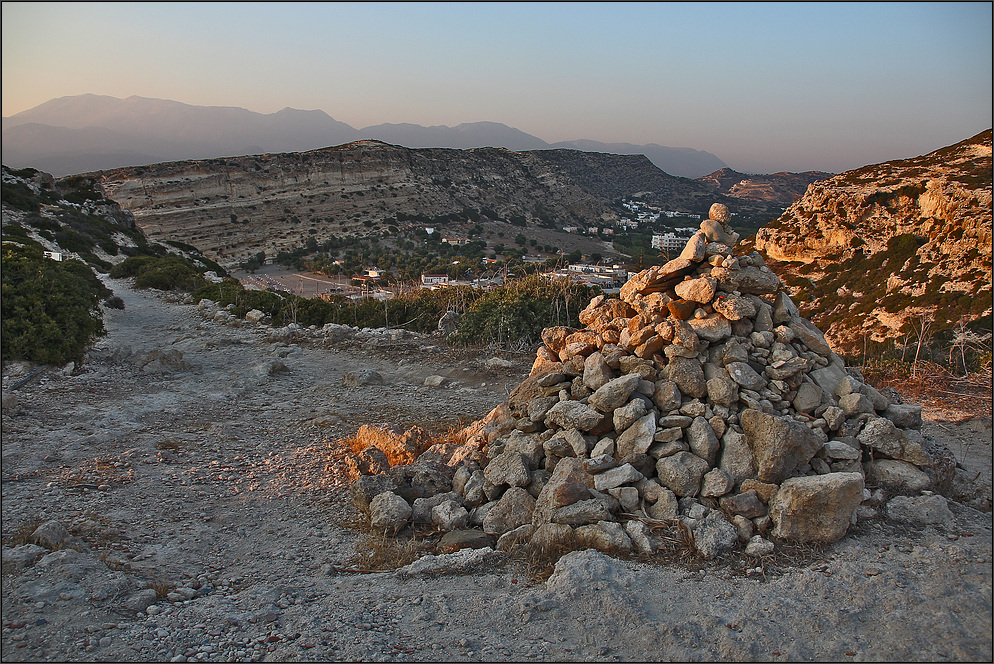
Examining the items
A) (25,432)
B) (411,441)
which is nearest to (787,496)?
(411,441)

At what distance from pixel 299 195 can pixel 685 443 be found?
6019 centimetres

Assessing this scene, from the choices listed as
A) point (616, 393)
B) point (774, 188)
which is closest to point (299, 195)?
point (616, 393)

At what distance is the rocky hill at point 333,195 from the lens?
5319 centimetres

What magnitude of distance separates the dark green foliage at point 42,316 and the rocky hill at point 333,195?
41.6 metres

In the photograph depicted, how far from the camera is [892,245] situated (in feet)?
101

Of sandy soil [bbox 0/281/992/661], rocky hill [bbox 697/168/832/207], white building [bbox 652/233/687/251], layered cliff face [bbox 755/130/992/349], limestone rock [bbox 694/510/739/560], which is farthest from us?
rocky hill [bbox 697/168/832/207]

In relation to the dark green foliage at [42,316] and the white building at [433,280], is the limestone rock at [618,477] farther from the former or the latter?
the white building at [433,280]

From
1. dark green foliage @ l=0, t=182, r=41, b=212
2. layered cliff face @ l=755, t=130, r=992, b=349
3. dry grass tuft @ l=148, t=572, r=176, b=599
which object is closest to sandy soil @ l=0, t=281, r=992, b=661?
dry grass tuft @ l=148, t=572, r=176, b=599

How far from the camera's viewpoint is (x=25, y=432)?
6105 mm

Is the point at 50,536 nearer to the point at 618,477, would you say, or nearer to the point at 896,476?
the point at 618,477

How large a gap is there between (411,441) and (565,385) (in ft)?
5.81

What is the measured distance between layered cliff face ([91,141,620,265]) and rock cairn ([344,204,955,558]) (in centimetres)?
4915

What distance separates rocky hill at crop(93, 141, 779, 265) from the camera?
53.2 m

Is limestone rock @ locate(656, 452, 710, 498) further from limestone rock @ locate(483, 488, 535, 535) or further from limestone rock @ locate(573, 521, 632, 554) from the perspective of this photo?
limestone rock @ locate(483, 488, 535, 535)
